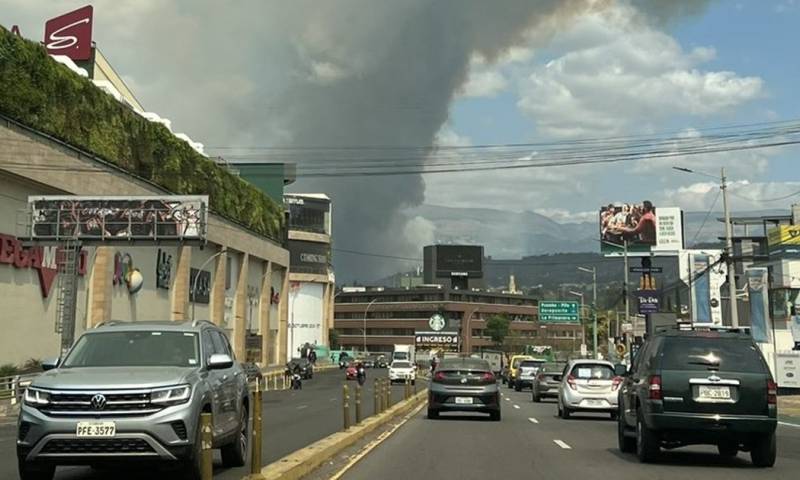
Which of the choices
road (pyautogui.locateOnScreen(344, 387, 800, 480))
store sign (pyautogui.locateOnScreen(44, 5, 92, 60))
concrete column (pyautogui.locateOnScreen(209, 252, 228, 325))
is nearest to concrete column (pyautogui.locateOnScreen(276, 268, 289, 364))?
concrete column (pyautogui.locateOnScreen(209, 252, 228, 325))

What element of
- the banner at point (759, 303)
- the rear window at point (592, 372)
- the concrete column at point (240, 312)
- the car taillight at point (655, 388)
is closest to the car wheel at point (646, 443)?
the car taillight at point (655, 388)

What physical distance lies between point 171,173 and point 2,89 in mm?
19864

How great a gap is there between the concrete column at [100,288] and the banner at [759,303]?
4151cm

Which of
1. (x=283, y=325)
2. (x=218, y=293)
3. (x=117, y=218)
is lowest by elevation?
(x=283, y=325)

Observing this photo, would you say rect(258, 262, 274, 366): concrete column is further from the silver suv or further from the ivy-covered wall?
the silver suv

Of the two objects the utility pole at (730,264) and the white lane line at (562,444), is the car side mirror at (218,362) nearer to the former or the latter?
the white lane line at (562,444)

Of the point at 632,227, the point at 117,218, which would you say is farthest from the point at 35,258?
the point at 632,227

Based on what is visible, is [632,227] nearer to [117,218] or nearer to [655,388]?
[117,218]

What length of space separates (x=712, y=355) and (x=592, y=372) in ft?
38.7

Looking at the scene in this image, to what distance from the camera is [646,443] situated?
1341 centimetres

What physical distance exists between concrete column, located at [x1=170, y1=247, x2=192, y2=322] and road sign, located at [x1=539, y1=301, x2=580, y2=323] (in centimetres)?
3774

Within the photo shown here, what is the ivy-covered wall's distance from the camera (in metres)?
38.2

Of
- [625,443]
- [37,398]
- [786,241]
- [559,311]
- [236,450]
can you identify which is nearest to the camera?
[37,398]

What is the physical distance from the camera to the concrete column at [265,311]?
8212 centimetres
